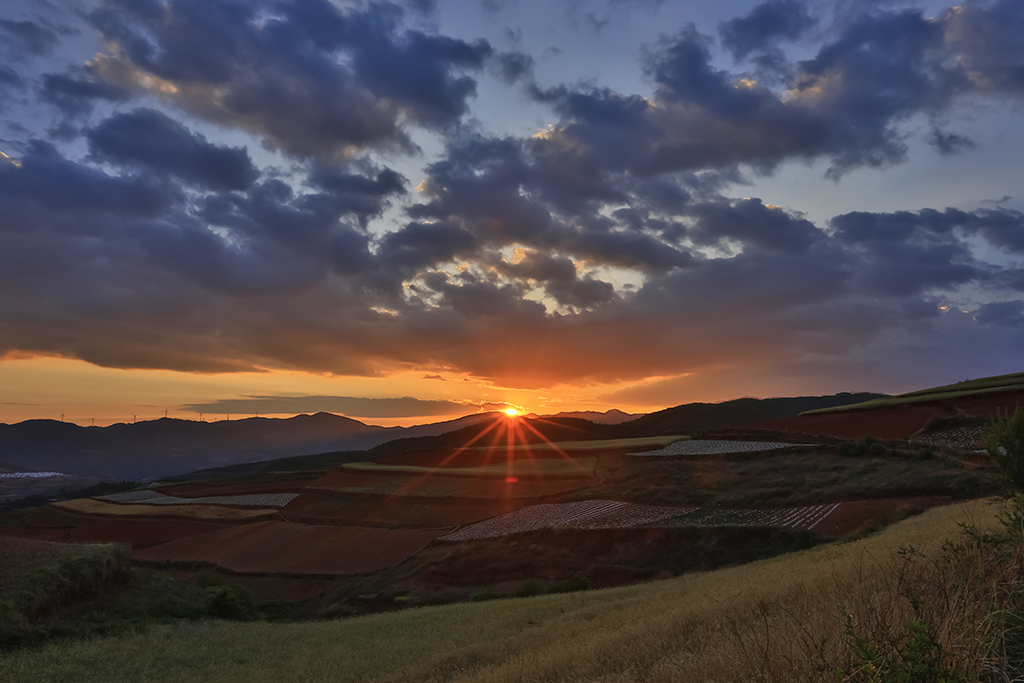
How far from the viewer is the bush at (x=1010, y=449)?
480 inches

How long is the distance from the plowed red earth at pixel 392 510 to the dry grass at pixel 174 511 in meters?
3.92

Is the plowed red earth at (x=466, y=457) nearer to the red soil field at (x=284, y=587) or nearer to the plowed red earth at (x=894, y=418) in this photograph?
the plowed red earth at (x=894, y=418)

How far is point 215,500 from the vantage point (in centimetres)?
7444

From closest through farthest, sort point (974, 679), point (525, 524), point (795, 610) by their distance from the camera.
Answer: point (974, 679)
point (795, 610)
point (525, 524)

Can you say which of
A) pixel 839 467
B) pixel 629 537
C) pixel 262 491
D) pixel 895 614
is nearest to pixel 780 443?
pixel 839 467

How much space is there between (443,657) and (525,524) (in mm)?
28153

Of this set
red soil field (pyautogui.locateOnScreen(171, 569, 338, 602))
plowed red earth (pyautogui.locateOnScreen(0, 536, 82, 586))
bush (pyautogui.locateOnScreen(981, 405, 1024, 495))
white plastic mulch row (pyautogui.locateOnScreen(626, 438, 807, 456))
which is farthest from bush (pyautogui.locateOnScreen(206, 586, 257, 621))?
white plastic mulch row (pyautogui.locateOnScreen(626, 438, 807, 456))

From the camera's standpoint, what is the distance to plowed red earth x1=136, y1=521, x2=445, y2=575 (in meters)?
42.6

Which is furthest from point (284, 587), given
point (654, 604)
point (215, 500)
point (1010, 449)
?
point (215, 500)

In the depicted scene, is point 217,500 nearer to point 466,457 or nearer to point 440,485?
point 466,457

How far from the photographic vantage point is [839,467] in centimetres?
3634

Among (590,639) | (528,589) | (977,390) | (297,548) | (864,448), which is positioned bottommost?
(297,548)

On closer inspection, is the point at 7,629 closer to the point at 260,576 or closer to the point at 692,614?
the point at 692,614

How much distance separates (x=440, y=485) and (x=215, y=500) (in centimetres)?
3474
